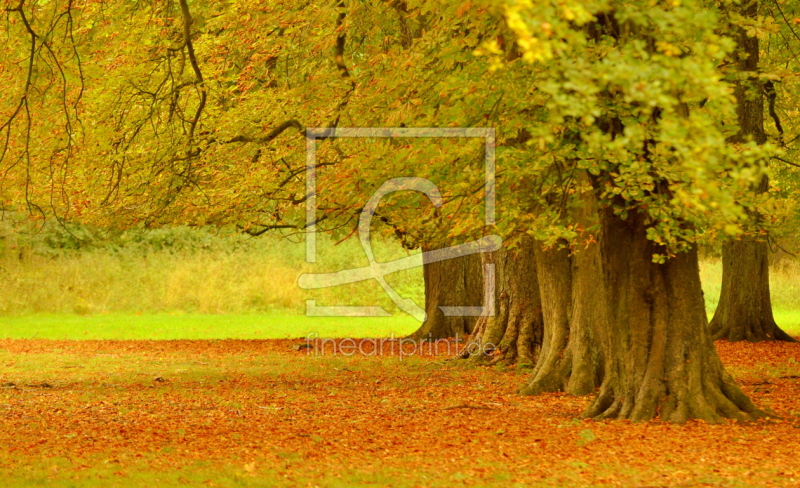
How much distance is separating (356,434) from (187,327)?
1751 cm

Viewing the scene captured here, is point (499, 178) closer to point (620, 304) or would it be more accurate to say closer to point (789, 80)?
point (620, 304)

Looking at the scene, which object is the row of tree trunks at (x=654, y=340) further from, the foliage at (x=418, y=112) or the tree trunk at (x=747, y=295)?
the tree trunk at (x=747, y=295)

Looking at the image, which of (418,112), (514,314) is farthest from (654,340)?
(514,314)

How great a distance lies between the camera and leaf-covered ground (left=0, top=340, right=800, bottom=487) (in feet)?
21.2

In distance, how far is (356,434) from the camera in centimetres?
834

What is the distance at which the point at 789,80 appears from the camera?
7656 mm

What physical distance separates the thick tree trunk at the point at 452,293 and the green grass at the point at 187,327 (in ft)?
A: 13.2

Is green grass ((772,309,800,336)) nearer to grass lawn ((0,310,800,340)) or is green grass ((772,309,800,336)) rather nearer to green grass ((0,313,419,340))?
grass lawn ((0,310,800,340))

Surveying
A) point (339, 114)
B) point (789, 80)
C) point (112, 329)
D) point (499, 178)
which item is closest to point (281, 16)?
point (339, 114)

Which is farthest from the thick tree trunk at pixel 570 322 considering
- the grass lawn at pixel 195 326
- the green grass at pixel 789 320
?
the green grass at pixel 789 320

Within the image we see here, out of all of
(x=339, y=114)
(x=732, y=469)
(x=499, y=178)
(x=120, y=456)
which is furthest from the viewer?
(x=339, y=114)

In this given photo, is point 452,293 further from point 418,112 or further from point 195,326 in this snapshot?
point 418,112

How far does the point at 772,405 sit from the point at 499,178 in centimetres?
449

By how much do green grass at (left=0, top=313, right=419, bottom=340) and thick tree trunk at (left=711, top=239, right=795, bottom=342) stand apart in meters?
8.29
